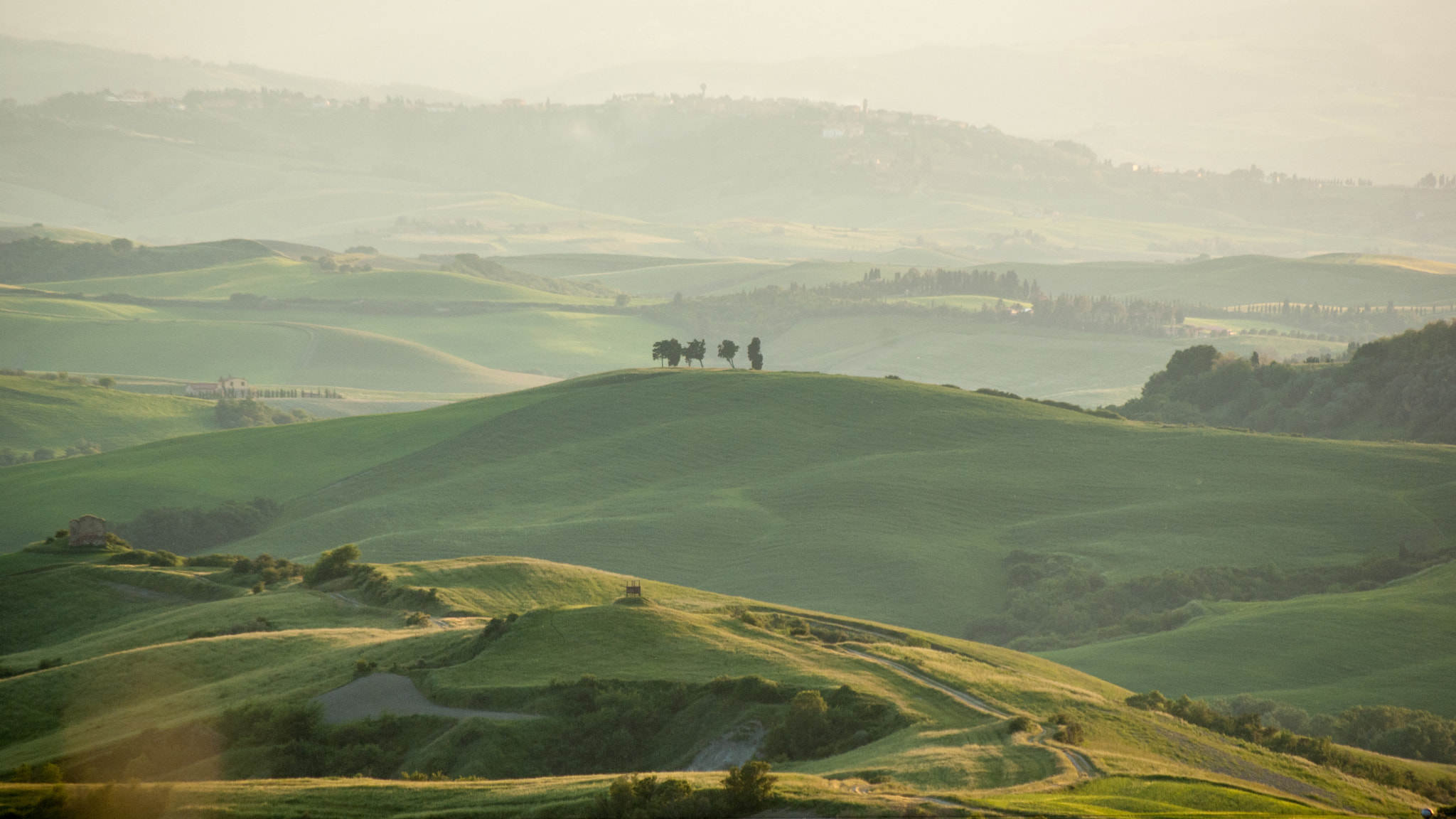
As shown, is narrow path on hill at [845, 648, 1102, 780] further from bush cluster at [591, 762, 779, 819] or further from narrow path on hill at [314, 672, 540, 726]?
narrow path on hill at [314, 672, 540, 726]

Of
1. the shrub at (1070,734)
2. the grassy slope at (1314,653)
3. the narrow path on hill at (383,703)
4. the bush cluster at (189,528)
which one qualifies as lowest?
the bush cluster at (189,528)

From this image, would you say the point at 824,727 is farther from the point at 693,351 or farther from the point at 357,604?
the point at 693,351

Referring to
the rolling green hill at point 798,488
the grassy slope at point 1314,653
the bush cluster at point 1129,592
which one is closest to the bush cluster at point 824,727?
the grassy slope at point 1314,653

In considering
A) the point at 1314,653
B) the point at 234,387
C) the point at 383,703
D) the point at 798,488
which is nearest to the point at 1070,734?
the point at 383,703

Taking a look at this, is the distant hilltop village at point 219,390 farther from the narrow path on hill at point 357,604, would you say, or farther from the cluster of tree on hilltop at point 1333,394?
the narrow path on hill at point 357,604

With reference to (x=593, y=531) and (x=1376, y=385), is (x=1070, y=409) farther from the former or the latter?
(x=593, y=531)

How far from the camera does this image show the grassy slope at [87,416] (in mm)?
148375

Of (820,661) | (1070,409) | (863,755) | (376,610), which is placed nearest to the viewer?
(863,755)

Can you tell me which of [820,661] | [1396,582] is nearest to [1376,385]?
[1396,582]

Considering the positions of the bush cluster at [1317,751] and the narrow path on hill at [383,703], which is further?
the bush cluster at [1317,751]

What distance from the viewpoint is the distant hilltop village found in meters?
181

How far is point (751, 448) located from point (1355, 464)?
51.8 metres

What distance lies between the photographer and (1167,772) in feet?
110

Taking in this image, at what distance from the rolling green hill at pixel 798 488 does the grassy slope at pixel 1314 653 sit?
3.07m
